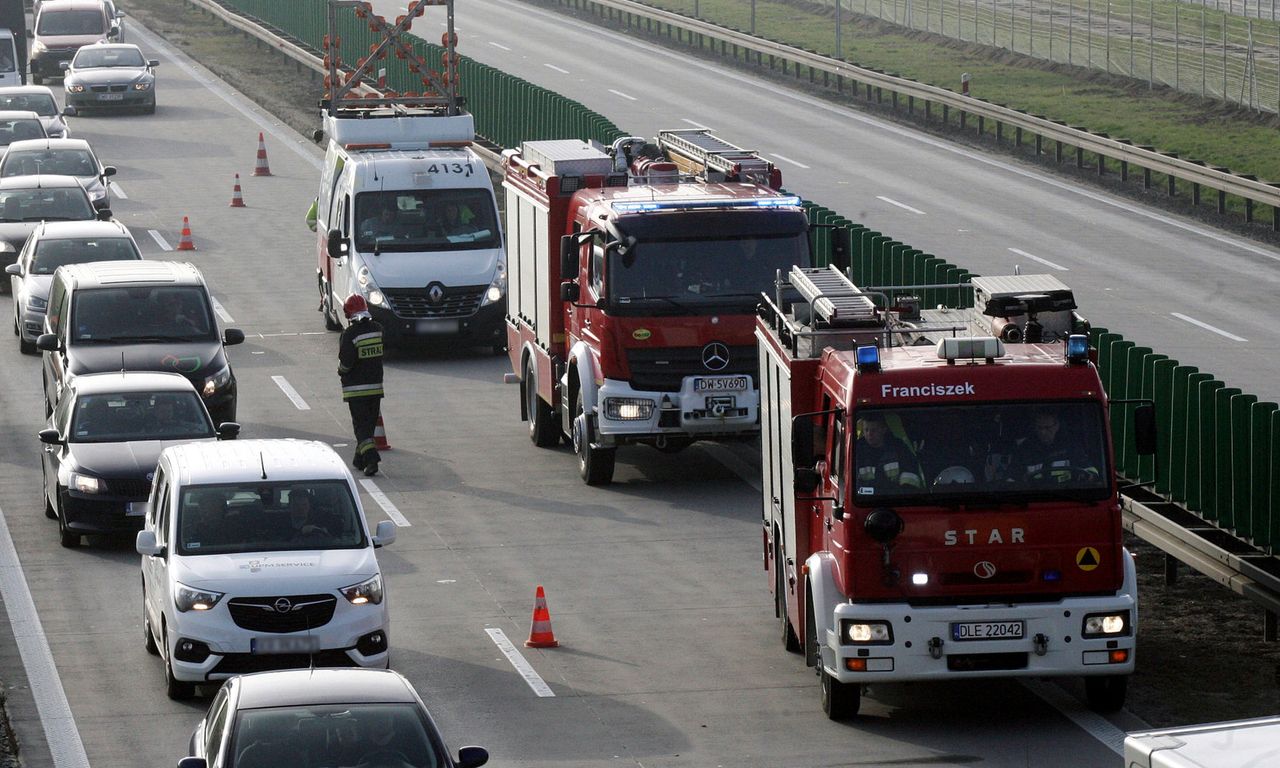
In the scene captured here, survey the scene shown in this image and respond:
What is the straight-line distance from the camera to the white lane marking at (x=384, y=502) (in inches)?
810

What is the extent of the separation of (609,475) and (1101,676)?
333 inches

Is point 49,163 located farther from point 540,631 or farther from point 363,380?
point 540,631

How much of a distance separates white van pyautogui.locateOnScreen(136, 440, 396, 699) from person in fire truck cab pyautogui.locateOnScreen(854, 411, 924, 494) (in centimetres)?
314

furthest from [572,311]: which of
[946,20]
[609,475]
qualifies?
[946,20]

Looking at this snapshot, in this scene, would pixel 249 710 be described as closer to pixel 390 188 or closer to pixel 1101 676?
pixel 1101 676

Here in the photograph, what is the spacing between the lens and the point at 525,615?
17344mm

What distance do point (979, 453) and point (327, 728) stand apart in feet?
15.4

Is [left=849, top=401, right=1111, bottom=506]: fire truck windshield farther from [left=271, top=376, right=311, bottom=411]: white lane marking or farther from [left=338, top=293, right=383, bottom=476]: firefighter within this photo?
[left=271, top=376, right=311, bottom=411]: white lane marking

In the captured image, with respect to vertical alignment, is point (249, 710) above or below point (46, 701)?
above

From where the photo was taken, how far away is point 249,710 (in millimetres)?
10945

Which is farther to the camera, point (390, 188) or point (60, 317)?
point (390, 188)

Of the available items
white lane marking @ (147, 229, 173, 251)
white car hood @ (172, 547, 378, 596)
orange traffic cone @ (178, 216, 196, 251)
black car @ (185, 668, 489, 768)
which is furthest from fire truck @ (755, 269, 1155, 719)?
white lane marking @ (147, 229, 173, 251)

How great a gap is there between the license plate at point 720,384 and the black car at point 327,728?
10.1m

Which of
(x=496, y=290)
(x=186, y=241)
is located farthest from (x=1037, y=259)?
(x=186, y=241)
